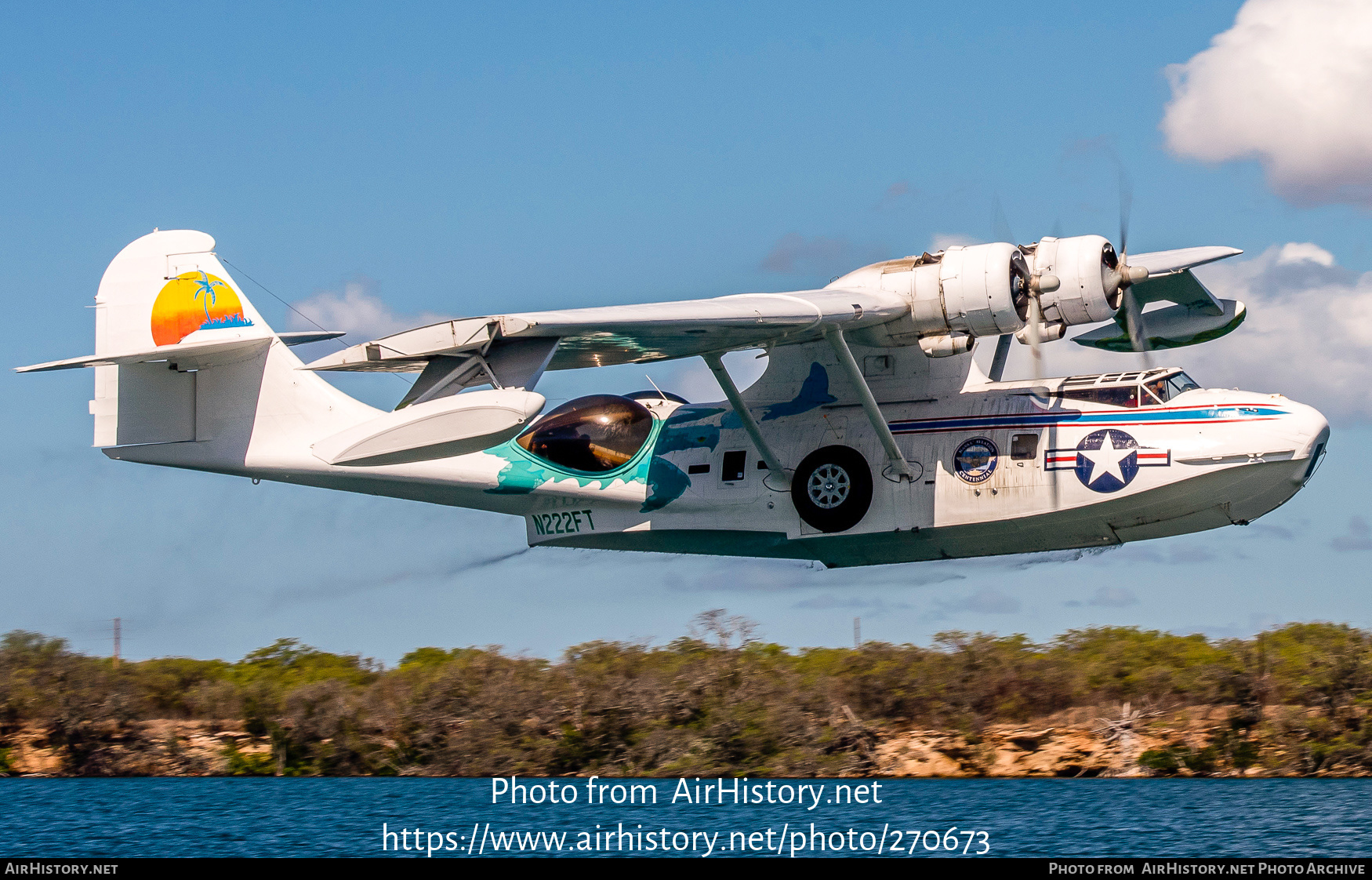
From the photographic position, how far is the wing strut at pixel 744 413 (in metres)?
14.3

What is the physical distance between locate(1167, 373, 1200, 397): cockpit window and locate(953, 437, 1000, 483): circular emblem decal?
6.00 ft

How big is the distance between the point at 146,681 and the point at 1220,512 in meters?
32.0

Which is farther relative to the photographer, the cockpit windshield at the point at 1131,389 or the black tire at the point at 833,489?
the black tire at the point at 833,489

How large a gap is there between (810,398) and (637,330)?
2.70m

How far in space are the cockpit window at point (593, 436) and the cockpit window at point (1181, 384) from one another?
5.52m

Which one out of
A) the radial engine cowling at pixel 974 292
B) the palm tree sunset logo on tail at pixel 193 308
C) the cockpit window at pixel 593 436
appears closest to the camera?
the radial engine cowling at pixel 974 292

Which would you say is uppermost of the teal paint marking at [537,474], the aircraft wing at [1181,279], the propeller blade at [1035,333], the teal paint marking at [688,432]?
the aircraft wing at [1181,279]

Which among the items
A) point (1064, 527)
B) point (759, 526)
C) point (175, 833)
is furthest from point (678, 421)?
point (175, 833)

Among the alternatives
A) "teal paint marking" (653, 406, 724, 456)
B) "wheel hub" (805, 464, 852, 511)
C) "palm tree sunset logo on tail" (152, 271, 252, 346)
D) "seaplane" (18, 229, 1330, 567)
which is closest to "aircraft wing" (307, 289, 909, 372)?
"seaplane" (18, 229, 1330, 567)

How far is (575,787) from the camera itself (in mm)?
27594

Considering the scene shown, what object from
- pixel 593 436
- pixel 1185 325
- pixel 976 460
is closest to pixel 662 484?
pixel 593 436

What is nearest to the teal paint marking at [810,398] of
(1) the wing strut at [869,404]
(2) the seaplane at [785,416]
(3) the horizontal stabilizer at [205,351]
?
(2) the seaplane at [785,416]

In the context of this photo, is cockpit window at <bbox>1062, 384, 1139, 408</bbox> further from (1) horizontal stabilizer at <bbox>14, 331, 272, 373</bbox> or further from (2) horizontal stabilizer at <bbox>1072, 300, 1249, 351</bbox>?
(1) horizontal stabilizer at <bbox>14, 331, 272, 373</bbox>

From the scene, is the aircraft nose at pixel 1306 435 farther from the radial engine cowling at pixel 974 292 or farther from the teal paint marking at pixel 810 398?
the teal paint marking at pixel 810 398
